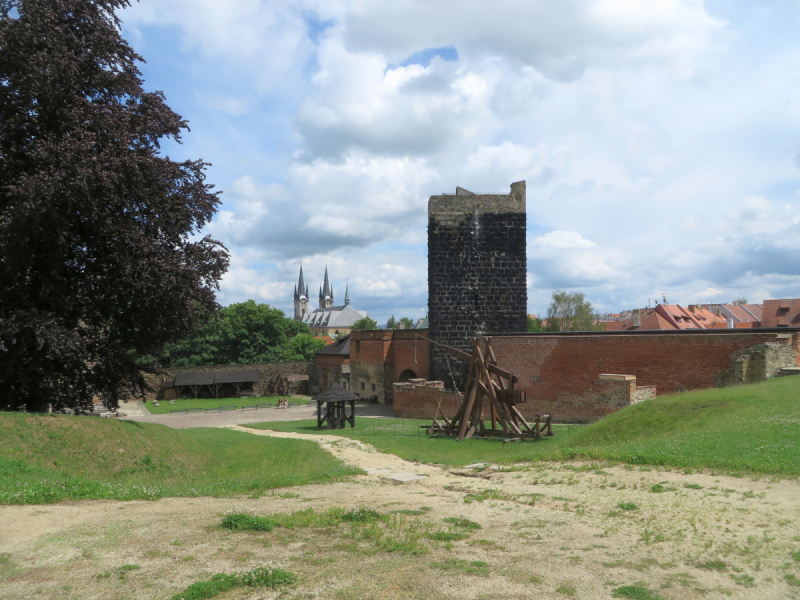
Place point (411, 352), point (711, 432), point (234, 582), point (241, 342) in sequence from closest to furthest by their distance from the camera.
Result: point (234, 582)
point (711, 432)
point (411, 352)
point (241, 342)

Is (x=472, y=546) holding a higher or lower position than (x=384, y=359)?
lower

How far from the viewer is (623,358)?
1938 cm

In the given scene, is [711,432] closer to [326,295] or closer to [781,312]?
[781,312]

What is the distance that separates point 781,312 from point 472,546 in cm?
4016

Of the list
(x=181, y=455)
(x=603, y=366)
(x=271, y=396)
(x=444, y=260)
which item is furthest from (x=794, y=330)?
(x=271, y=396)

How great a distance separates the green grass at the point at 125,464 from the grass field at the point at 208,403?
19.7m

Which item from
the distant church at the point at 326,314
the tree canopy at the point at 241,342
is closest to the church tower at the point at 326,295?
the distant church at the point at 326,314

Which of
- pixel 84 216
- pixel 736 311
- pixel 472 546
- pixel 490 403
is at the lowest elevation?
pixel 472 546

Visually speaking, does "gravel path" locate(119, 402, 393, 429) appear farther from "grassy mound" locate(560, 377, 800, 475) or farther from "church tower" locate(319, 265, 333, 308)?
"church tower" locate(319, 265, 333, 308)

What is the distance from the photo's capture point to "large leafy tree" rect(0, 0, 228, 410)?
11516mm

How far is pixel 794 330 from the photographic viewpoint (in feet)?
53.2

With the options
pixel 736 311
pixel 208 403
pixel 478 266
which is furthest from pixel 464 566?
pixel 736 311

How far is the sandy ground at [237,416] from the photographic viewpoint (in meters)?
25.3

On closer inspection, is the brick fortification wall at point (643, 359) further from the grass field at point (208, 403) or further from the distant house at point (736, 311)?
the distant house at point (736, 311)
